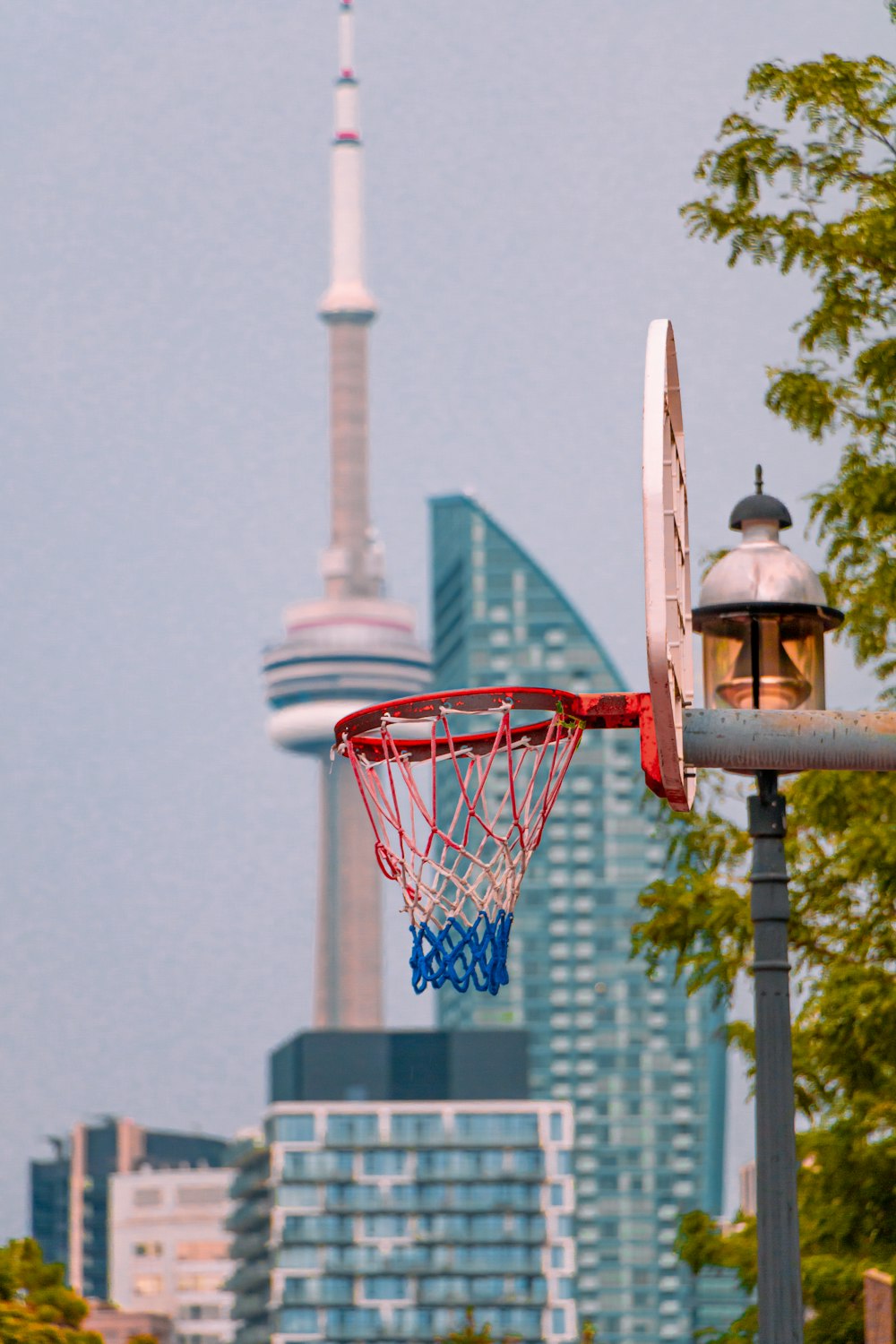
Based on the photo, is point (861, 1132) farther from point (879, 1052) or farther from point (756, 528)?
point (756, 528)

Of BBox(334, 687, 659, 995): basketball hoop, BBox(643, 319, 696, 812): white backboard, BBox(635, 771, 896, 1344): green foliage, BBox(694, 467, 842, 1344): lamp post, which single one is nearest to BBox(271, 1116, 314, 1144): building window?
BBox(635, 771, 896, 1344): green foliage

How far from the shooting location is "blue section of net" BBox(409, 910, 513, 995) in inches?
374

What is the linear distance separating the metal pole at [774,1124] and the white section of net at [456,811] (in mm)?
932

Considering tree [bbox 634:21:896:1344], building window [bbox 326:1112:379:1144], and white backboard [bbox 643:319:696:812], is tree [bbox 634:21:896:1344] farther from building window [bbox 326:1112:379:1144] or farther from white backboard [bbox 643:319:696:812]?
building window [bbox 326:1112:379:1144]

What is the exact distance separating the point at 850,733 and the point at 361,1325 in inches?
5778

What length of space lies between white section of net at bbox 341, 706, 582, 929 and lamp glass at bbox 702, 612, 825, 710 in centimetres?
76

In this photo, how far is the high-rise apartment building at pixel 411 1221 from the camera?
489 feet

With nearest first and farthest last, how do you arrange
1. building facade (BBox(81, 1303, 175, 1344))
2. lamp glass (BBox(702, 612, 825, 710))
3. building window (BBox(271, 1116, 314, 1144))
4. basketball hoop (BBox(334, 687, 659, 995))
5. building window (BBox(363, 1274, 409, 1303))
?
1. basketball hoop (BBox(334, 687, 659, 995))
2. lamp glass (BBox(702, 612, 825, 710))
3. building window (BBox(363, 1274, 409, 1303))
4. building window (BBox(271, 1116, 314, 1144))
5. building facade (BBox(81, 1303, 175, 1344))

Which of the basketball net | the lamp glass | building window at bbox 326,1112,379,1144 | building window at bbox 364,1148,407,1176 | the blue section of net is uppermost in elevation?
building window at bbox 326,1112,379,1144

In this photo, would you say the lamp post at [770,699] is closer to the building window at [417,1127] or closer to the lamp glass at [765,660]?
the lamp glass at [765,660]

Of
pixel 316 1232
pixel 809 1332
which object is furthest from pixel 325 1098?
pixel 809 1332

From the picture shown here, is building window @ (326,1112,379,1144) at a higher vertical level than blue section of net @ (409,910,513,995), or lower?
higher

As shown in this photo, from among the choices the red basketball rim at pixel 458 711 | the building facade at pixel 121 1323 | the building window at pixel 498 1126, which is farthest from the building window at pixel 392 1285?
the red basketball rim at pixel 458 711

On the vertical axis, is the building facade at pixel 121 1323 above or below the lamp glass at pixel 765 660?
below
